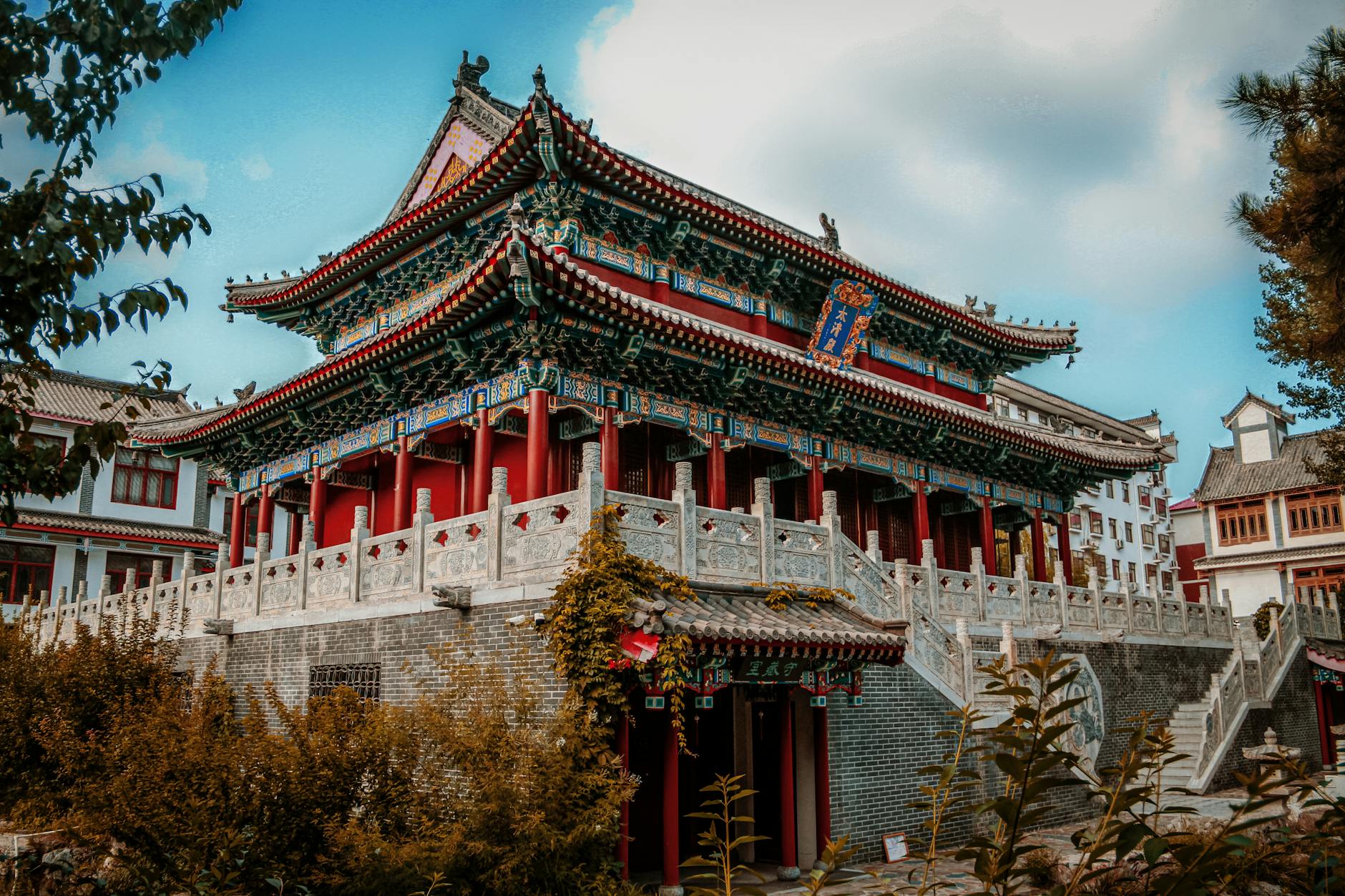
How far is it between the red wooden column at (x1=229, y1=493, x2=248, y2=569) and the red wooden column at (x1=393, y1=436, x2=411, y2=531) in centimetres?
618

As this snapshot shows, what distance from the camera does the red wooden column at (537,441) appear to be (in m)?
14.7

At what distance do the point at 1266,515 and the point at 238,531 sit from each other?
40.7 metres

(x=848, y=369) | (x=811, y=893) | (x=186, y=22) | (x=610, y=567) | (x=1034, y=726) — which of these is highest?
(x=848, y=369)

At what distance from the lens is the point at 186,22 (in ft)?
17.5

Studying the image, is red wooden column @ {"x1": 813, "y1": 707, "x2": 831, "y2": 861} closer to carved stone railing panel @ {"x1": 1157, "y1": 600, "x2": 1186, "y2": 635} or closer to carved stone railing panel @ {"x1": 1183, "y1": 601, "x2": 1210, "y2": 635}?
carved stone railing panel @ {"x1": 1157, "y1": 600, "x2": 1186, "y2": 635}

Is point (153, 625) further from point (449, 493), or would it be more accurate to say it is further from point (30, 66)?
point (30, 66)

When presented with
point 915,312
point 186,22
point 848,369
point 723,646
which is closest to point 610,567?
point 723,646

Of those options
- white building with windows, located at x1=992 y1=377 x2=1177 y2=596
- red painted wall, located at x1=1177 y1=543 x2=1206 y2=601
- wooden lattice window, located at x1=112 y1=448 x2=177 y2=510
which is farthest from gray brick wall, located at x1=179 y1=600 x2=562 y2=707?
red painted wall, located at x1=1177 y1=543 x2=1206 y2=601

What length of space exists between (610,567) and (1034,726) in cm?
805

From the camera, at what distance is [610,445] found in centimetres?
1570

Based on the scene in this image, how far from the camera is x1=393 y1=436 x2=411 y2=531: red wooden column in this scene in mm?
17031

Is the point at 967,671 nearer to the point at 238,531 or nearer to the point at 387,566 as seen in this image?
the point at 387,566

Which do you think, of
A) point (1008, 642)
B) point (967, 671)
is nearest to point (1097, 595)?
point (1008, 642)

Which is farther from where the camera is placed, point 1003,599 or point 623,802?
point 1003,599
